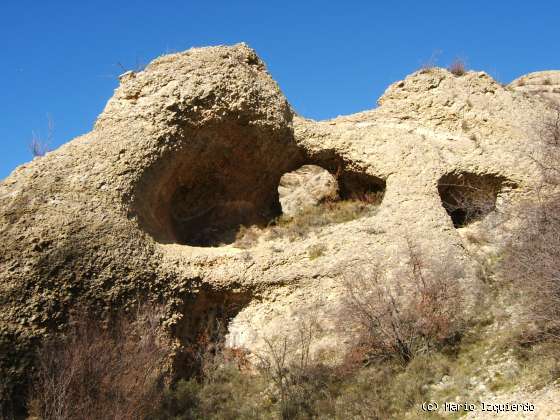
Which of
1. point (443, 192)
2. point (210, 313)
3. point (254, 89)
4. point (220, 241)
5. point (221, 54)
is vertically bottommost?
point (210, 313)

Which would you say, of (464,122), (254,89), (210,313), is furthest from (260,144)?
(464,122)

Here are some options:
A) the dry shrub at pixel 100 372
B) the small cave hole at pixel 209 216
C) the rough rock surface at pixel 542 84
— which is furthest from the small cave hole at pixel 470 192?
the dry shrub at pixel 100 372

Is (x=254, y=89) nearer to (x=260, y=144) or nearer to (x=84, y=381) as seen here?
(x=260, y=144)

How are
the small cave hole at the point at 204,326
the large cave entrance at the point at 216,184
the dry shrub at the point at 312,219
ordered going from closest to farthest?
the small cave hole at the point at 204,326, the large cave entrance at the point at 216,184, the dry shrub at the point at 312,219

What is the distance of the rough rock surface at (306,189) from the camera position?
11984 millimetres

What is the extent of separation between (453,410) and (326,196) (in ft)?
19.8

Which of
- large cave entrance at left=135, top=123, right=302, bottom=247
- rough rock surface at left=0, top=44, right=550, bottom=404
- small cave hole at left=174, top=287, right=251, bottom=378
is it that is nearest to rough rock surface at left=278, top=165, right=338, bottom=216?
rough rock surface at left=0, top=44, right=550, bottom=404

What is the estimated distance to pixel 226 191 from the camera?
421 inches

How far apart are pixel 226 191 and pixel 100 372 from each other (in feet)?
14.8

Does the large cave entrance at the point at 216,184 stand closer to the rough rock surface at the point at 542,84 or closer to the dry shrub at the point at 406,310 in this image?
the dry shrub at the point at 406,310

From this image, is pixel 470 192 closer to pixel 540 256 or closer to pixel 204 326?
pixel 540 256

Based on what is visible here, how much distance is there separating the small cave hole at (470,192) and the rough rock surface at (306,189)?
2137 millimetres

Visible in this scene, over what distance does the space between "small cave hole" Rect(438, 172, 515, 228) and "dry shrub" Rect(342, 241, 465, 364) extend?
2.00 metres

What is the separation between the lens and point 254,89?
388 inches
